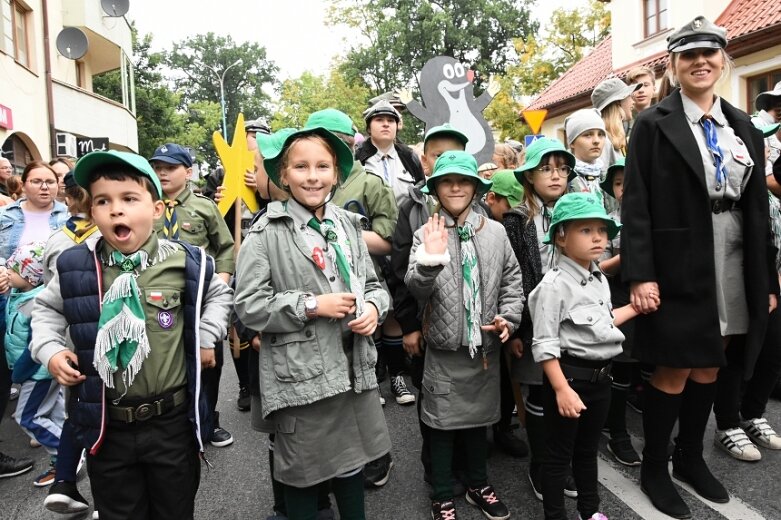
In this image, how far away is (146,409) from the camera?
2246 millimetres

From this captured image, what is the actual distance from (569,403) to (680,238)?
3.24 feet

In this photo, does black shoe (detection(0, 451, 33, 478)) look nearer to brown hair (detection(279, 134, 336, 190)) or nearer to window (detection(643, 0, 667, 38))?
brown hair (detection(279, 134, 336, 190))

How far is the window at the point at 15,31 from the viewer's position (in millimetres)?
12539

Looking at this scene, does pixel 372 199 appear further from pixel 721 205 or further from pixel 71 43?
pixel 71 43

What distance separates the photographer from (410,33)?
117ft

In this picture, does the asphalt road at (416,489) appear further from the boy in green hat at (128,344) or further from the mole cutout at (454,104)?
the mole cutout at (454,104)

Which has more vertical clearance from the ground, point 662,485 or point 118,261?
point 118,261

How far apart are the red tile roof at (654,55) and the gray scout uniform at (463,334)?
408 cm

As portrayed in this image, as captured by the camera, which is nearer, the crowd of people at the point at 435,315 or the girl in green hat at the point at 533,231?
the crowd of people at the point at 435,315

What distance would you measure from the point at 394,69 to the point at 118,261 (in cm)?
3531

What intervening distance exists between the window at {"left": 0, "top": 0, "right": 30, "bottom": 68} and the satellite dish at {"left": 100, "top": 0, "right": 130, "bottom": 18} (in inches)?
233

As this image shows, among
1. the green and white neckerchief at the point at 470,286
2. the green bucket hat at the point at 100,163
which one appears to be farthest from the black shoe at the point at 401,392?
the green bucket hat at the point at 100,163

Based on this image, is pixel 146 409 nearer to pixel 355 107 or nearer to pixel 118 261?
pixel 118 261

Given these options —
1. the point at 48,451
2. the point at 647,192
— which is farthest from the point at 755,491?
the point at 48,451
